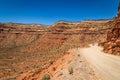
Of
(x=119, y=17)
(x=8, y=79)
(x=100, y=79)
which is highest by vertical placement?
(x=119, y=17)

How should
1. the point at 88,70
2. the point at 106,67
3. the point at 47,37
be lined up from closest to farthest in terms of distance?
the point at 88,70 < the point at 106,67 < the point at 47,37

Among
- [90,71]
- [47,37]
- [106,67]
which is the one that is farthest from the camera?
[47,37]

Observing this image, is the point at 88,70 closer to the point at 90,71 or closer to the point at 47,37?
the point at 90,71

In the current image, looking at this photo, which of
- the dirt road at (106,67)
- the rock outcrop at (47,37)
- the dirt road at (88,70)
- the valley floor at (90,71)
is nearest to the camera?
the valley floor at (90,71)

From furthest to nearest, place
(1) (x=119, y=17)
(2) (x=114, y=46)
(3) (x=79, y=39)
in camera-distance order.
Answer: (3) (x=79, y=39) < (1) (x=119, y=17) < (2) (x=114, y=46)

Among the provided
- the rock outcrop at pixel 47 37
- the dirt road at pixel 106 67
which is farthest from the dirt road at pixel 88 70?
the rock outcrop at pixel 47 37

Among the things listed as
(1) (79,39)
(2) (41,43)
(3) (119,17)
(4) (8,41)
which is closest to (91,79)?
(3) (119,17)

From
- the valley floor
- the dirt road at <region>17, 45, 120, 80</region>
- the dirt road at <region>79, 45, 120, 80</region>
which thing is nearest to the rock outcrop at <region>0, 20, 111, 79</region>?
Answer: the dirt road at <region>79, 45, 120, 80</region>

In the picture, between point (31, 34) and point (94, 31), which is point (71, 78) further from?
point (31, 34)

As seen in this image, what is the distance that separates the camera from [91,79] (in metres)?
12.7

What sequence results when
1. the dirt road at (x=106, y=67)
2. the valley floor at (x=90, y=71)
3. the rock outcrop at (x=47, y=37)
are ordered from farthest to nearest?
the rock outcrop at (x=47, y=37)
the dirt road at (x=106, y=67)
the valley floor at (x=90, y=71)

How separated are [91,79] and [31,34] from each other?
138 m

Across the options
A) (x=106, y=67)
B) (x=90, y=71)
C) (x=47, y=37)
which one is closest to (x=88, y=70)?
(x=90, y=71)

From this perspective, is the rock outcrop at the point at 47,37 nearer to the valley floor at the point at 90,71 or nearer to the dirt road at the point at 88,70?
the dirt road at the point at 88,70
